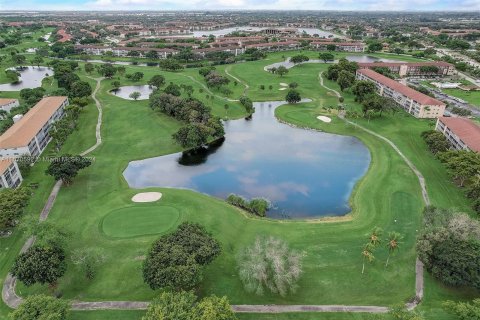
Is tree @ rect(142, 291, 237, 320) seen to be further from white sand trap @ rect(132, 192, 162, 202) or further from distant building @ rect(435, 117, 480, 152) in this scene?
distant building @ rect(435, 117, 480, 152)

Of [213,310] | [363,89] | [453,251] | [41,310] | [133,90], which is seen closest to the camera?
[213,310]

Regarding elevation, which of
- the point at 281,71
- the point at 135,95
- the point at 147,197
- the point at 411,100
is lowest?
the point at 147,197

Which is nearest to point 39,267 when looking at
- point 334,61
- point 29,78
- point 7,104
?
point 7,104

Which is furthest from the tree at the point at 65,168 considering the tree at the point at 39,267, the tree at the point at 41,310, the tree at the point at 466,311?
the tree at the point at 466,311

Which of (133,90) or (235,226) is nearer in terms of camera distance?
(235,226)

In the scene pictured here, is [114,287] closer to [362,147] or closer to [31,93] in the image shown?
[362,147]

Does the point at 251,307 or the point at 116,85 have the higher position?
the point at 116,85

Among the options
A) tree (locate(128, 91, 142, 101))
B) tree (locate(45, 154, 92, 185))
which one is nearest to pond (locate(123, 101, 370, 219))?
tree (locate(45, 154, 92, 185))

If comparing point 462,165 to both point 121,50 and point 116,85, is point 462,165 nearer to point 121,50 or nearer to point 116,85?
point 116,85

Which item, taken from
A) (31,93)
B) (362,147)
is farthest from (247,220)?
(31,93)
